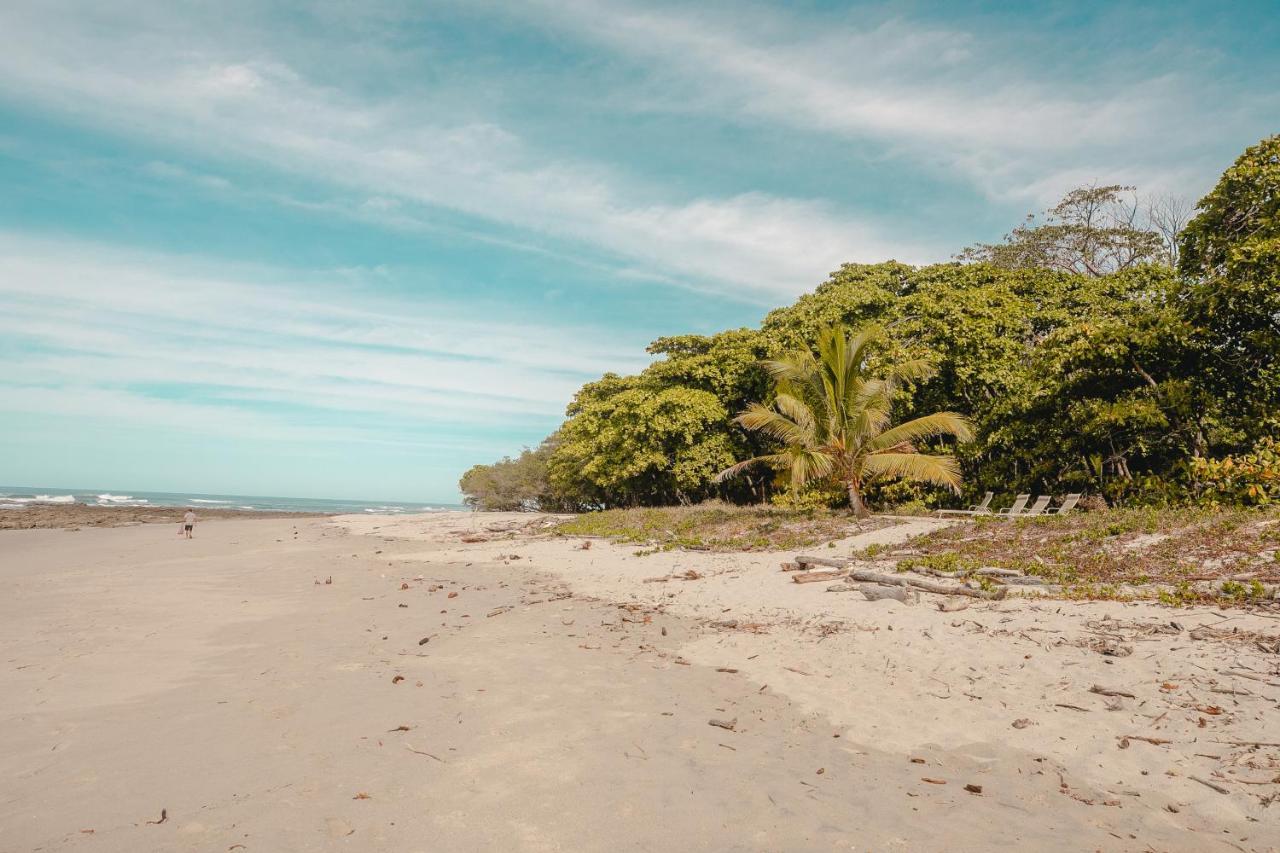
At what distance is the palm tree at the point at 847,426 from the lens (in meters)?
16.0

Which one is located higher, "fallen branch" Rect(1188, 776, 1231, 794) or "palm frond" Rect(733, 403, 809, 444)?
"palm frond" Rect(733, 403, 809, 444)

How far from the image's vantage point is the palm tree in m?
16.0

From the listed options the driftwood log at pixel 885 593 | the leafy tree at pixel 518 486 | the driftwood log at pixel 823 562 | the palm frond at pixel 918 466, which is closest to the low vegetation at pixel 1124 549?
the driftwood log at pixel 823 562

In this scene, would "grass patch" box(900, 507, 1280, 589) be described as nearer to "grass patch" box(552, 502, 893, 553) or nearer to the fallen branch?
"grass patch" box(552, 502, 893, 553)

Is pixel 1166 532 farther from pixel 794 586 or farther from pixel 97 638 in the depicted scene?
pixel 97 638

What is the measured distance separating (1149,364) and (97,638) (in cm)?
2044

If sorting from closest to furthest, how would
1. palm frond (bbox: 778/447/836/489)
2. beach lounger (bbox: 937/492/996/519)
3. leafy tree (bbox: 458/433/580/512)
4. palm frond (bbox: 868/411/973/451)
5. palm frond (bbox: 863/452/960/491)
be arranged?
palm frond (bbox: 863/452/960/491) → palm frond (bbox: 778/447/836/489) → palm frond (bbox: 868/411/973/451) → beach lounger (bbox: 937/492/996/519) → leafy tree (bbox: 458/433/580/512)

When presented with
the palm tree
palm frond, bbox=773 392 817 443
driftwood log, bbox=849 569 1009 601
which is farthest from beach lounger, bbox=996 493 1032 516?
driftwood log, bbox=849 569 1009 601

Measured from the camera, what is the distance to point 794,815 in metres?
3.85

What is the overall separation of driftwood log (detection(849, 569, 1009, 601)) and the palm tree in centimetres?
622

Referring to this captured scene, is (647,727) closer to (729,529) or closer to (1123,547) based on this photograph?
(1123,547)

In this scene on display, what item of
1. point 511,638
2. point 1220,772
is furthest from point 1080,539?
point 511,638

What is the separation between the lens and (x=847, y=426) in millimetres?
16688

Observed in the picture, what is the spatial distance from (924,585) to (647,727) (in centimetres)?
519
